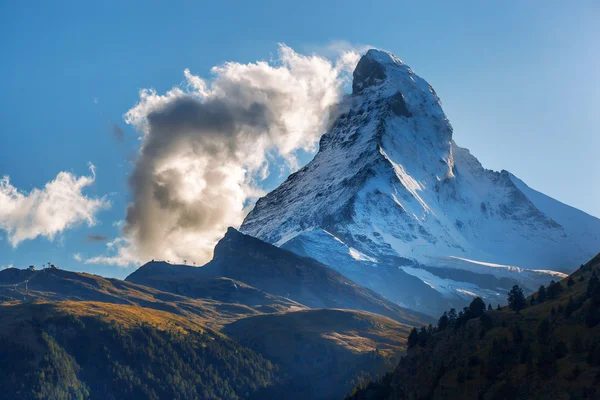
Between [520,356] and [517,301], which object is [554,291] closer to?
[517,301]

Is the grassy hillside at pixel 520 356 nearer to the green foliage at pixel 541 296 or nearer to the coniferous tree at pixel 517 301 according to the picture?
the green foliage at pixel 541 296

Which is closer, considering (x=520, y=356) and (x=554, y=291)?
(x=520, y=356)

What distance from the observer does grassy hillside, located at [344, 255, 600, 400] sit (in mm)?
130625

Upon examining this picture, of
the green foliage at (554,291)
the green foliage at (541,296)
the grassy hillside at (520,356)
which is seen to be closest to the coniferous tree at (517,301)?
the grassy hillside at (520,356)

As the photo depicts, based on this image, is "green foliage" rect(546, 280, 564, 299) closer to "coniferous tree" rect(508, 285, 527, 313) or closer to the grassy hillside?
the grassy hillside

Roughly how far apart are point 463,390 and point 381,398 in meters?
52.6

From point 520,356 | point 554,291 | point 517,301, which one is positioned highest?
point 554,291

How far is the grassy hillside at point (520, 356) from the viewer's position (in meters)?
131

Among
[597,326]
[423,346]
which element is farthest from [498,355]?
[423,346]

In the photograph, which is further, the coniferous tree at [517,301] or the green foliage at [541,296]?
the green foliage at [541,296]

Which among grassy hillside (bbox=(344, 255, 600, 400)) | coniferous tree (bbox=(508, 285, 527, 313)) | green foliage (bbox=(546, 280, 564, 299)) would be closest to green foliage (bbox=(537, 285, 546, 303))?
grassy hillside (bbox=(344, 255, 600, 400))

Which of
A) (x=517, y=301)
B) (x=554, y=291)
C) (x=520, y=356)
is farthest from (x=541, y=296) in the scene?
(x=520, y=356)

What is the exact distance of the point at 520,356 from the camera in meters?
144

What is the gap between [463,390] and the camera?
479 feet
